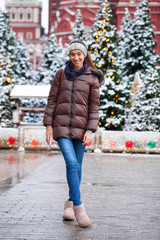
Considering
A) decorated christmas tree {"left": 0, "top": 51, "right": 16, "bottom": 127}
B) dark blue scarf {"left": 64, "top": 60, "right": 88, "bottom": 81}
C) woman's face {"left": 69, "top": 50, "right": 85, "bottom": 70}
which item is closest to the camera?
dark blue scarf {"left": 64, "top": 60, "right": 88, "bottom": 81}

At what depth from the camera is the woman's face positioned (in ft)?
18.2

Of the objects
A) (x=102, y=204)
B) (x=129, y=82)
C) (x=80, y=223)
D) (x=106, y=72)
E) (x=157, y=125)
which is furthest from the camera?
(x=129, y=82)

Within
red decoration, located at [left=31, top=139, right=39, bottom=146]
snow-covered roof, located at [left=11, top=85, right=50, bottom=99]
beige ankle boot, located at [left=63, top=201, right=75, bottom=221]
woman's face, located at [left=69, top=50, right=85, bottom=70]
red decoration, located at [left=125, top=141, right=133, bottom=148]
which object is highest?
woman's face, located at [left=69, top=50, right=85, bottom=70]

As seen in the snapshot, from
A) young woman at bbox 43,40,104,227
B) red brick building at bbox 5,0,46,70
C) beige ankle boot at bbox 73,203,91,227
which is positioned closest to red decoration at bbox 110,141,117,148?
young woman at bbox 43,40,104,227

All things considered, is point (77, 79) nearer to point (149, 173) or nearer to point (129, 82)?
point (149, 173)

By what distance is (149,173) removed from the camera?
11.2 meters

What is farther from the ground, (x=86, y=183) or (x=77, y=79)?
(x=77, y=79)

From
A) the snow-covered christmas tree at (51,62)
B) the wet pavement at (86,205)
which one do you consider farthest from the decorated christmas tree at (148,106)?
the snow-covered christmas tree at (51,62)

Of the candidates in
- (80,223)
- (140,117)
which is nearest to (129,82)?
(140,117)

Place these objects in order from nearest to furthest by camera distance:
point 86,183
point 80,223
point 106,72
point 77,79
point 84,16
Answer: point 80,223
point 77,79
point 86,183
point 106,72
point 84,16

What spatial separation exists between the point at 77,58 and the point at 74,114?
2.22 ft

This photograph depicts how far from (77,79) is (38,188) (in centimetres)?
319

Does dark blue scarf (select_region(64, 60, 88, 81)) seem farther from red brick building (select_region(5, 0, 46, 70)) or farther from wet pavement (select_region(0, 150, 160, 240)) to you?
red brick building (select_region(5, 0, 46, 70))

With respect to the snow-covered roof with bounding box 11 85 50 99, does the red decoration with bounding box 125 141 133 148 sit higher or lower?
lower
